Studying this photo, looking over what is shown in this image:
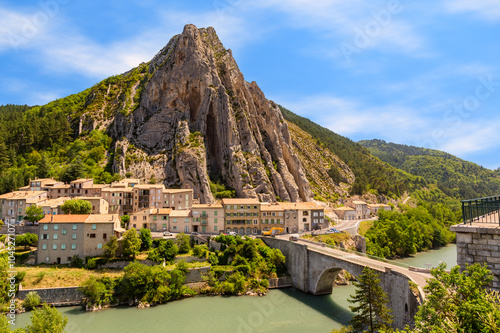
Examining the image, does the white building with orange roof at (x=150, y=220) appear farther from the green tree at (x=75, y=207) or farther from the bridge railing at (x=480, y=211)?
the bridge railing at (x=480, y=211)

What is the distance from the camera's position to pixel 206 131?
3696 inches

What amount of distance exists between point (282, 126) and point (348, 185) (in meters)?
40.8

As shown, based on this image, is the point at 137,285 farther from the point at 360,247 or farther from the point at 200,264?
the point at 360,247

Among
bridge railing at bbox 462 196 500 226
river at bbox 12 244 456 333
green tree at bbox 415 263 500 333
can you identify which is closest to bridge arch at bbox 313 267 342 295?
river at bbox 12 244 456 333

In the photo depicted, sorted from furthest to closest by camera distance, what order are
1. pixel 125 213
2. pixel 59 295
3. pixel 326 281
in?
pixel 125 213 → pixel 326 281 → pixel 59 295

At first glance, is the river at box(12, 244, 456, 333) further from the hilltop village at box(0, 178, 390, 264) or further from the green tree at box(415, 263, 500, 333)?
the green tree at box(415, 263, 500, 333)

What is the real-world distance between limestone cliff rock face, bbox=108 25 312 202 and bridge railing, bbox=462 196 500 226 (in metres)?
63.1

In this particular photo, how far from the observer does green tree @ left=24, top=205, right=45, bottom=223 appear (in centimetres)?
5106

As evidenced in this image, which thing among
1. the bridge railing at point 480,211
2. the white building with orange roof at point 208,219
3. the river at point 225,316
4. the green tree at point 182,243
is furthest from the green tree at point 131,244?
the bridge railing at point 480,211

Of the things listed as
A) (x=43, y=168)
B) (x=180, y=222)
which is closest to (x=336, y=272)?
(x=180, y=222)

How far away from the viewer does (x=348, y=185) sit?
123938 millimetres

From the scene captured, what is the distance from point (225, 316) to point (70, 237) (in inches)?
964

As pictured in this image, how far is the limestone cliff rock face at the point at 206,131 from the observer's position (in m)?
82.4

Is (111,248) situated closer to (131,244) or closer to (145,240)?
(131,244)
